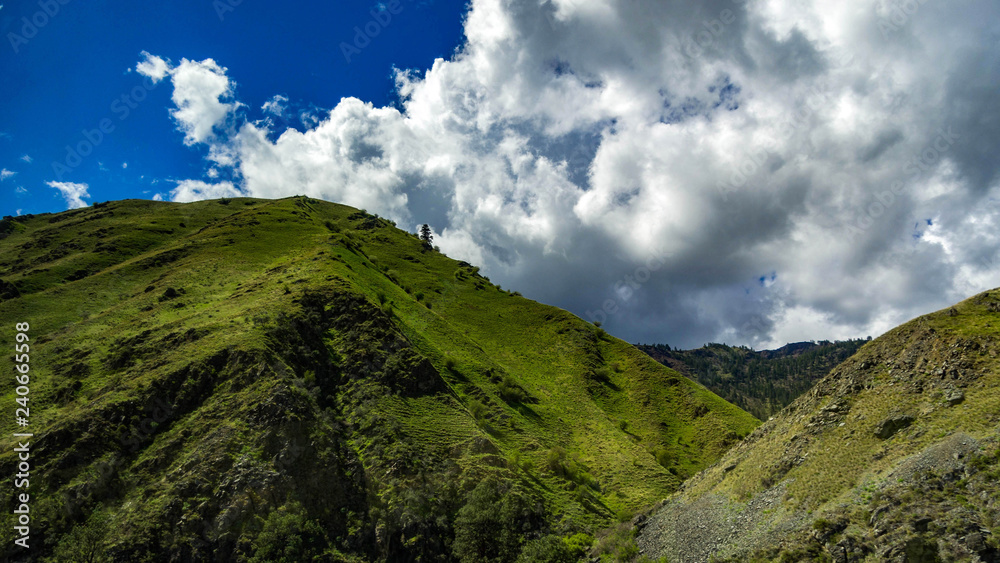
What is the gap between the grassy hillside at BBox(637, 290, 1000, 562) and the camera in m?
23.2

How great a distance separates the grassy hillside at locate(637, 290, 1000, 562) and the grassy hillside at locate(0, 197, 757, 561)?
58.1 ft

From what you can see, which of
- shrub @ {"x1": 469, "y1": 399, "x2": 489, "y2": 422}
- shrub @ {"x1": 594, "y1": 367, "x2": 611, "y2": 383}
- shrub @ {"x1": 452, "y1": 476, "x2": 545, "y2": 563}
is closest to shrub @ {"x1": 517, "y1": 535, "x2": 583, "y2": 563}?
shrub @ {"x1": 452, "y1": 476, "x2": 545, "y2": 563}

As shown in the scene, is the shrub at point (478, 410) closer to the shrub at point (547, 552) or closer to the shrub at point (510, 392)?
the shrub at point (510, 392)

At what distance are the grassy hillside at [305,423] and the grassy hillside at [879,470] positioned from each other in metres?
17.7

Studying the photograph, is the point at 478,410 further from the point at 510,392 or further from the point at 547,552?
the point at 547,552

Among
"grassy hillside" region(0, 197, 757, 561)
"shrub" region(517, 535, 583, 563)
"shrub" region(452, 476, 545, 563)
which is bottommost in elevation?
"shrub" region(517, 535, 583, 563)

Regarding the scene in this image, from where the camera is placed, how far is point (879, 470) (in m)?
28.1

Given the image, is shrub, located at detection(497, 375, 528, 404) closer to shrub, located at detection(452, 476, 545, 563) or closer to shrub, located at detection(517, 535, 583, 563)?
shrub, located at detection(452, 476, 545, 563)

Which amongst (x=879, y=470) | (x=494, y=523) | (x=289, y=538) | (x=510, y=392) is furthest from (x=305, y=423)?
(x=879, y=470)

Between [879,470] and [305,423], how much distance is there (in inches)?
2024

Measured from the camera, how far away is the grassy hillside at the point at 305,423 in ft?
132

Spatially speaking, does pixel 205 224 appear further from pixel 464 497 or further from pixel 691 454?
pixel 691 454

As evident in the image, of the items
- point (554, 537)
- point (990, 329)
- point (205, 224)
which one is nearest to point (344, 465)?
point (554, 537)

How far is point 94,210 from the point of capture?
17325cm
